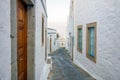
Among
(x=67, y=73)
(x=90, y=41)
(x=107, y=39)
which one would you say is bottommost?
(x=67, y=73)

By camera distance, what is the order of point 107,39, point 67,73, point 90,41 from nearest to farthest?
point 107,39 → point 90,41 → point 67,73

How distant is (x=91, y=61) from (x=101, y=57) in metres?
1.47

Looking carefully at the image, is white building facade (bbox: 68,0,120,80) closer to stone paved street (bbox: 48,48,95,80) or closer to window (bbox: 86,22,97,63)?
window (bbox: 86,22,97,63)

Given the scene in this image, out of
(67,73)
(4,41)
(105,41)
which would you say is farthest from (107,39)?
(4,41)

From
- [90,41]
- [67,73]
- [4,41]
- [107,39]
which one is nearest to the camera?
[4,41]

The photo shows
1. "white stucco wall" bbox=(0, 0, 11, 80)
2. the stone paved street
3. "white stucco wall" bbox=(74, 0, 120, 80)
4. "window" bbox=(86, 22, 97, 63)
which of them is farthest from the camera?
"window" bbox=(86, 22, 97, 63)

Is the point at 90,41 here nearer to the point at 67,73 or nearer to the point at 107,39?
the point at 67,73

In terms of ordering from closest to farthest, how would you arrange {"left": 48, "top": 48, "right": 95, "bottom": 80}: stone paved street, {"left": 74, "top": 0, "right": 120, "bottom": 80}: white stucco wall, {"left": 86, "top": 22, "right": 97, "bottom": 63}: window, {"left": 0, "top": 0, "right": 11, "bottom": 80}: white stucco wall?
{"left": 0, "top": 0, "right": 11, "bottom": 80}: white stucco wall, {"left": 74, "top": 0, "right": 120, "bottom": 80}: white stucco wall, {"left": 48, "top": 48, "right": 95, "bottom": 80}: stone paved street, {"left": 86, "top": 22, "right": 97, "bottom": 63}: window

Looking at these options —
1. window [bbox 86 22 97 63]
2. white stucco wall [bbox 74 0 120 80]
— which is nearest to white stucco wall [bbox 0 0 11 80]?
white stucco wall [bbox 74 0 120 80]

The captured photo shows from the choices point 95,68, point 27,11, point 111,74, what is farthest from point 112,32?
point 27,11

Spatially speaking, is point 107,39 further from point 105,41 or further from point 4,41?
point 4,41

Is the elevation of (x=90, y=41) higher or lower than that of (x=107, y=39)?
lower

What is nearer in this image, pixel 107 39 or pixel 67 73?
pixel 107 39

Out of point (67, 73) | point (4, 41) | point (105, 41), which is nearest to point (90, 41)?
point (67, 73)
